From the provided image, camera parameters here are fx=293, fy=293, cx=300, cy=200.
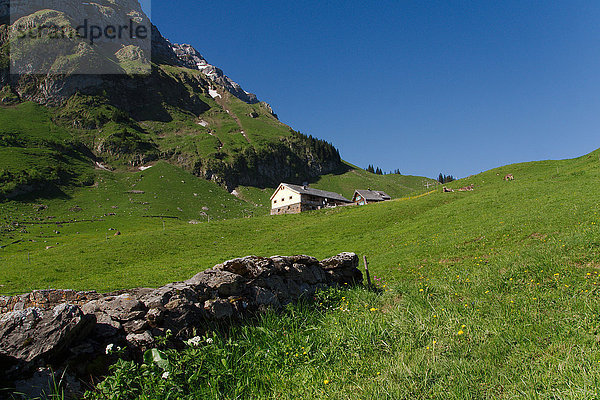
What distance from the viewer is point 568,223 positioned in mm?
17953

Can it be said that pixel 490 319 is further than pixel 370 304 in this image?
No

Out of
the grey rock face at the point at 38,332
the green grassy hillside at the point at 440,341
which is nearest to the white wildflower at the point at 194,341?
the green grassy hillside at the point at 440,341

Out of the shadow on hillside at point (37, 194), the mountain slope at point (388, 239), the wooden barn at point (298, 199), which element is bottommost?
the mountain slope at point (388, 239)

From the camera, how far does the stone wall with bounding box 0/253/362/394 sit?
14.8 feet

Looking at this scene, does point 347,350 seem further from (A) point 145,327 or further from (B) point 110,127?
(B) point 110,127

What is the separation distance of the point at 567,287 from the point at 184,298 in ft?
31.4

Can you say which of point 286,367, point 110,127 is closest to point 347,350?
point 286,367

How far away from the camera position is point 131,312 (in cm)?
586

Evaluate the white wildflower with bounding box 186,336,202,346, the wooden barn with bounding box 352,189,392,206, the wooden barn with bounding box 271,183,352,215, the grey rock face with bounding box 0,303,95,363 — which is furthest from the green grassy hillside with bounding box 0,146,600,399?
the wooden barn with bounding box 352,189,392,206

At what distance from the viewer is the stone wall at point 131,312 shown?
14.8 feet

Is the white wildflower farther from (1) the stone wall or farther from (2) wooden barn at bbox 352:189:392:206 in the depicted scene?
(2) wooden barn at bbox 352:189:392:206

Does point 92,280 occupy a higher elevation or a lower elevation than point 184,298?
lower

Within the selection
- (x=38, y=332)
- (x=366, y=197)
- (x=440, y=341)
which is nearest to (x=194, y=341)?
(x=38, y=332)

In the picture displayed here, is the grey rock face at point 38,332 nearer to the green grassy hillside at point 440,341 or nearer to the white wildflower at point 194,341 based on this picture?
the green grassy hillside at point 440,341
